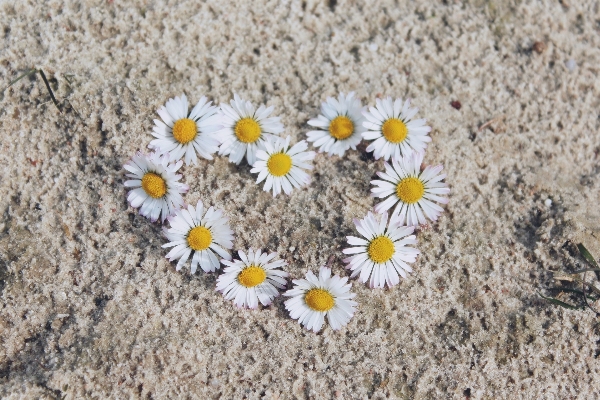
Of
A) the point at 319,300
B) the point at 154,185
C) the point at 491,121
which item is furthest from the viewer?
the point at 491,121

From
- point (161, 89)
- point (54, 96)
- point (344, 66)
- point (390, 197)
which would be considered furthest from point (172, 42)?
point (390, 197)

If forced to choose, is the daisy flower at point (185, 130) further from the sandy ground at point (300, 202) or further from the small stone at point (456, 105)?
the small stone at point (456, 105)

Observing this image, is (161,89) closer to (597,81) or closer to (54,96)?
(54,96)

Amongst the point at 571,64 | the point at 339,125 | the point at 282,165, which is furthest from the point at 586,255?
the point at 282,165

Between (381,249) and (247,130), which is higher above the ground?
(247,130)

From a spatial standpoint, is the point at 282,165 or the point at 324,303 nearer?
the point at 324,303

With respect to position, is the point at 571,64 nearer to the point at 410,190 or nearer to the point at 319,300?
the point at 410,190

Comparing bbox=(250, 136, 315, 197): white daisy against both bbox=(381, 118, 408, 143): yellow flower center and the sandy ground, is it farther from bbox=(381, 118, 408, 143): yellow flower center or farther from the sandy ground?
bbox=(381, 118, 408, 143): yellow flower center
